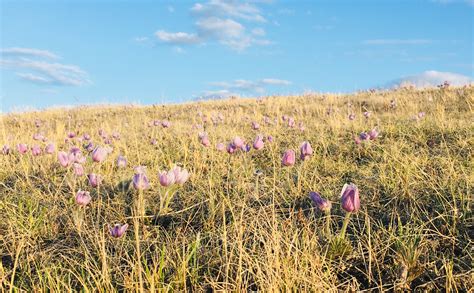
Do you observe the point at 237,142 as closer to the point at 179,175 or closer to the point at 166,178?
the point at 179,175

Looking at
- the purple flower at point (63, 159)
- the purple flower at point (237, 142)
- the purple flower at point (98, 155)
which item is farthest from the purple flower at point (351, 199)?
the purple flower at point (63, 159)

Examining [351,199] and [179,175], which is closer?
[351,199]

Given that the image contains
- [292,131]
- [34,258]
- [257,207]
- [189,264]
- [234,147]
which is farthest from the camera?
[292,131]

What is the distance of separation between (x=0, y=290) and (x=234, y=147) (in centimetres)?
199

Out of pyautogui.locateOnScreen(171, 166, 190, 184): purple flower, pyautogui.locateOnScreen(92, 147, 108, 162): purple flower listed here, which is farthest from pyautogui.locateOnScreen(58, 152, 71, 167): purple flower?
pyautogui.locateOnScreen(171, 166, 190, 184): purple flower

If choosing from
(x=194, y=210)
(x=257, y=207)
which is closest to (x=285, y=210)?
(x=257, y=207)

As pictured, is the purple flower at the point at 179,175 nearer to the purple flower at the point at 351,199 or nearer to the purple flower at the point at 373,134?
the purple flower at the point at 351,199

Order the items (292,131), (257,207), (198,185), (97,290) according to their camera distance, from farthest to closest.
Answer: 1. (292,131)
2. (198,185)
3. (257,207)
4. (97,290)

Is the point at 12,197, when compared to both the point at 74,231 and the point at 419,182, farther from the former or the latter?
the point at 419,182

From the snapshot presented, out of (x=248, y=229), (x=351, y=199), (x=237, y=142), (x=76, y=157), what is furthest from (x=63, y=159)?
(x=351, y=199)

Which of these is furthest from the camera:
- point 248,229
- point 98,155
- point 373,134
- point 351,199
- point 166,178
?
point 373,134

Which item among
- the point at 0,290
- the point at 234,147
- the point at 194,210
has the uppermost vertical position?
the point at 234,147

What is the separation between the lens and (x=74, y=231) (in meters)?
2.58

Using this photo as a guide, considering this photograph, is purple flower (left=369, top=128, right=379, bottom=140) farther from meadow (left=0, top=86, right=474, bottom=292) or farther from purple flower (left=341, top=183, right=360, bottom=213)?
purple flower (left=341, top=183, right=360, bottom=213)
